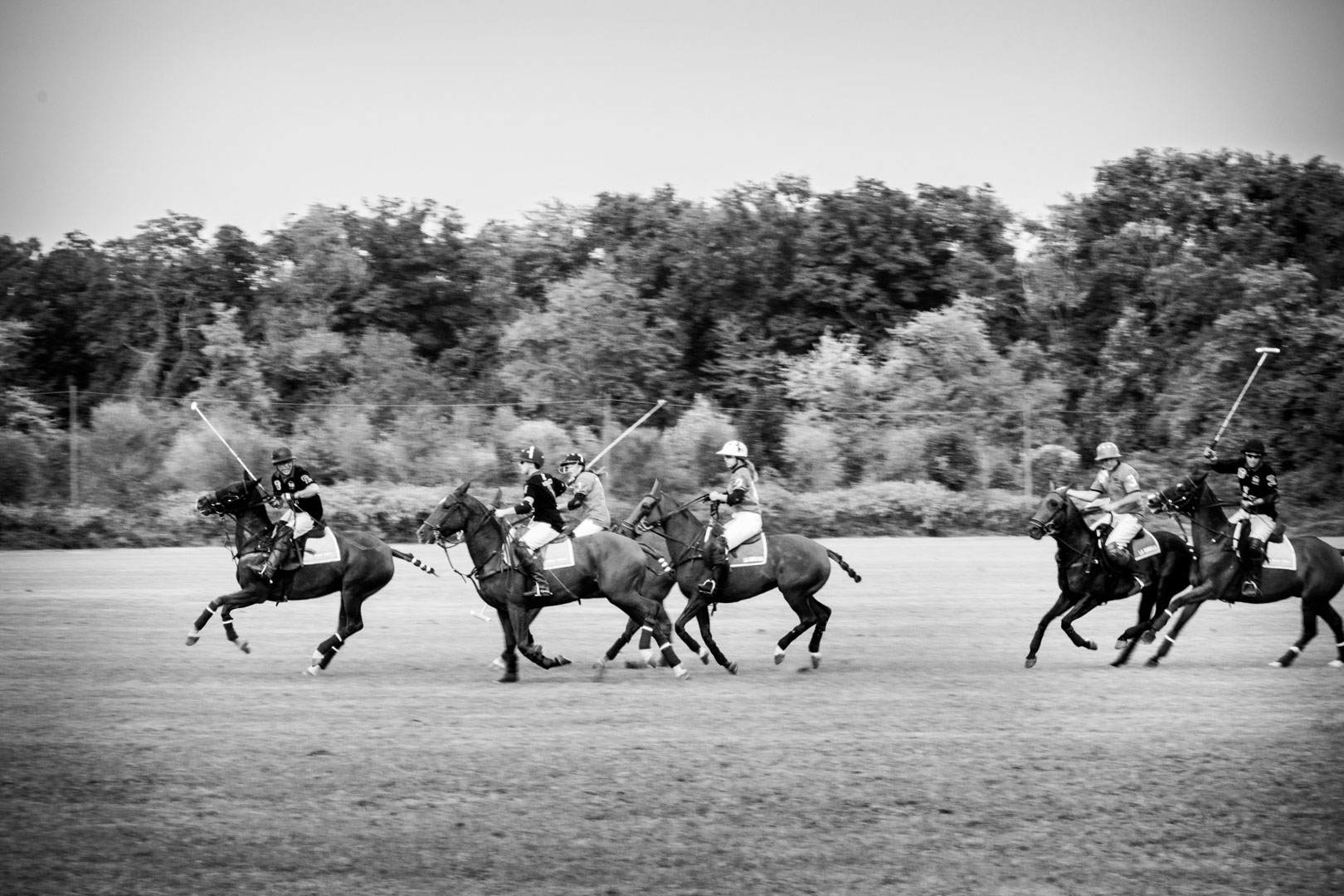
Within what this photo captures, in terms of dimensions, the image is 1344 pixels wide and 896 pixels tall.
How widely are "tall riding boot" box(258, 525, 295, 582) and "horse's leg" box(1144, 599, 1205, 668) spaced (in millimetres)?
7650

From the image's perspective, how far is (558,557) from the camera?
38.1 feet

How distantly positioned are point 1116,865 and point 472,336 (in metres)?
36.5

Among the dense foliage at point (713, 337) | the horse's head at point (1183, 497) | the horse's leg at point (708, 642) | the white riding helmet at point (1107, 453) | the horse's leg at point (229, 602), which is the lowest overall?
the horse's leg at point (708, 642)

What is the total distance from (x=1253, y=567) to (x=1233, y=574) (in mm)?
186

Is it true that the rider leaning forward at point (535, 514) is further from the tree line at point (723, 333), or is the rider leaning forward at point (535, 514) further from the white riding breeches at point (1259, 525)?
the tree line at point (723, 333)

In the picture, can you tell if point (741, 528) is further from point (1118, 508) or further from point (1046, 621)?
point (1118, 508)

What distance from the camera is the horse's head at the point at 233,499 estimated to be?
12.2 m

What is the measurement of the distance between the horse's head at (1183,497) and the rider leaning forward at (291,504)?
7.53 metres

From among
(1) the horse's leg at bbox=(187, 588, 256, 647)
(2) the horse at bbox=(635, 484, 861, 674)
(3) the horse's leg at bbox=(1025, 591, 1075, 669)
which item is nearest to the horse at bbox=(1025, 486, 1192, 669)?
(3) the horse's leg at bbox=(1025, 591, 1075, 669)

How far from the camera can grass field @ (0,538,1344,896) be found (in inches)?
243

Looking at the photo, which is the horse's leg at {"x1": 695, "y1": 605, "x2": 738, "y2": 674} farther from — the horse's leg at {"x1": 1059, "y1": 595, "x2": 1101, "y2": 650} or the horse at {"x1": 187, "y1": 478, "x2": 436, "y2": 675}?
the horse's leg at {"x1": 1059, "y1": 595, "x2": 1101, "y2": 650}

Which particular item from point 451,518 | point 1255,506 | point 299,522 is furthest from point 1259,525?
point 299,522

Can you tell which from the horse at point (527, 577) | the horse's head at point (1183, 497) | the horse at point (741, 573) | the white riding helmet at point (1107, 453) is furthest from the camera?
the white riding helmet at point (1107, 453)

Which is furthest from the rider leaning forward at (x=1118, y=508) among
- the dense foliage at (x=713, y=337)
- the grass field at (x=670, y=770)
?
the dense foliage at (x=713, y=337)
